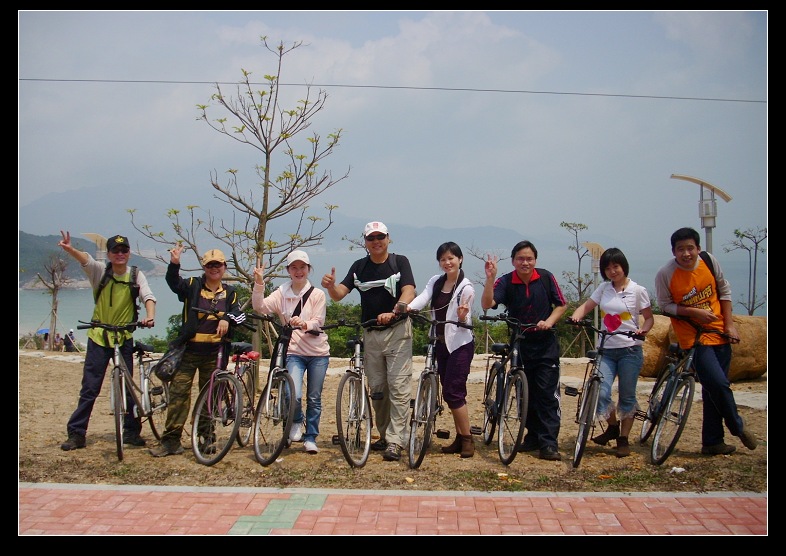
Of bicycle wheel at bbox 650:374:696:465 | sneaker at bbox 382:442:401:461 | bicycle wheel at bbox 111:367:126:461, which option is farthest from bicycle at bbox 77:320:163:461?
bicycle wheel at bbox 650:374:696:465

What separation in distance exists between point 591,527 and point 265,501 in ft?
6.89

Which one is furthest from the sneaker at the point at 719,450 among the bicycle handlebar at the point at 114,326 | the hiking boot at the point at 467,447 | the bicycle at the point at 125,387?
the bicycle handlebar at the point at 114,326

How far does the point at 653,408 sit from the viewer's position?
22.0 feet

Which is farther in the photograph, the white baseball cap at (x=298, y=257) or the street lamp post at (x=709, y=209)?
the street lamp post at (x=709, y=209)

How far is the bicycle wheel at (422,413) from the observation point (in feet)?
20.2

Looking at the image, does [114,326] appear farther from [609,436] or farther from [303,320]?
[609,436]

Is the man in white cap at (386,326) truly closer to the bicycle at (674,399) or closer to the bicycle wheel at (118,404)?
the bicycle wheel at (118,404)

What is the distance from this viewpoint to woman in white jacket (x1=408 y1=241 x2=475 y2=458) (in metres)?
6.40

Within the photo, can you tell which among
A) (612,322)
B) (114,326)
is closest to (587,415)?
(612,322)

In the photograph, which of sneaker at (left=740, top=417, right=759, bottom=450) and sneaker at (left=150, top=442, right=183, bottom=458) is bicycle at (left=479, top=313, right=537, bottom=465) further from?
sneaker at (left=150, top=442, right=183, bottom=458)

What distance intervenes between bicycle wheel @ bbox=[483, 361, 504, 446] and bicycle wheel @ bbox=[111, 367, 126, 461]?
3.09m

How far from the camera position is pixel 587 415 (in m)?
6.15

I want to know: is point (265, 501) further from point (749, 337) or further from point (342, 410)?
point (749, 337)

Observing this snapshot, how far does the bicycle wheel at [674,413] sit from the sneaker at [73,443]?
4.88 metres
